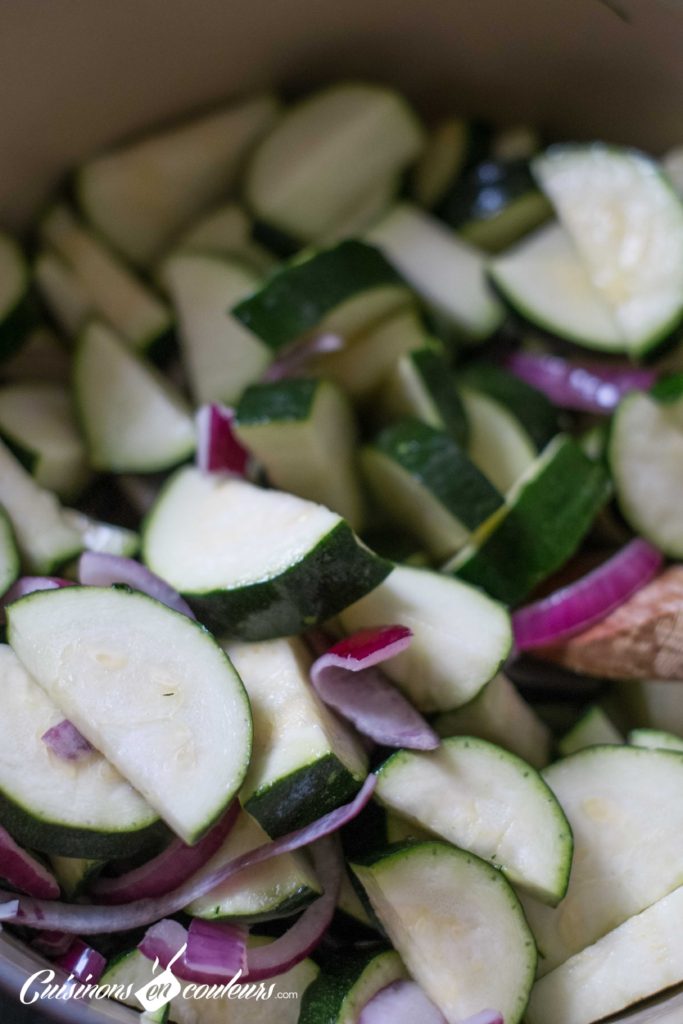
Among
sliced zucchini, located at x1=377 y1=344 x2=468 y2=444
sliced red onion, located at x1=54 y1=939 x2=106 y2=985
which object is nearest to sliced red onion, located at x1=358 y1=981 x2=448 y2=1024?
sliced red onion, located at x1=54 y1=939 x2=106 y2=985

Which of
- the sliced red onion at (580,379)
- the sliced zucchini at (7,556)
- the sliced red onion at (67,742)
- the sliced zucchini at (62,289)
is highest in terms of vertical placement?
the sliced zucchini at (62,289)

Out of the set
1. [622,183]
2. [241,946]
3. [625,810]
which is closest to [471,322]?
[622,183]

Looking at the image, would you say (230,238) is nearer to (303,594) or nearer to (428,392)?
(428,392)

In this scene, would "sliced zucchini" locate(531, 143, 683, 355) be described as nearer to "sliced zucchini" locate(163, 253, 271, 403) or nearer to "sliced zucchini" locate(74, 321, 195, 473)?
"sliced zucchini" locate(163, 253, 271, 403)

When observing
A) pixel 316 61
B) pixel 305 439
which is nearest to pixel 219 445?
pixel 305 439

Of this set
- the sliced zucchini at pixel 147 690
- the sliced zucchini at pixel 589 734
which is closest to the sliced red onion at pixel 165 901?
the sliced zucchini at pixel 147 690

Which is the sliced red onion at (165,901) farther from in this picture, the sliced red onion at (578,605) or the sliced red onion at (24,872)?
the sliced red onion at (578,605)
